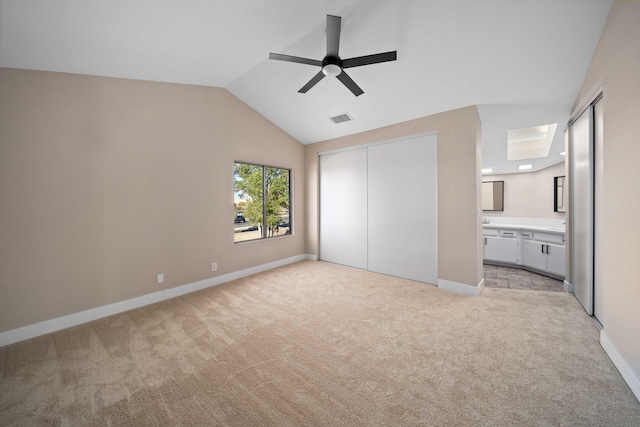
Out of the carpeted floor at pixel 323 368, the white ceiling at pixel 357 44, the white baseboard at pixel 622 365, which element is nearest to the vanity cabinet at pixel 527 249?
the carpeted floor at pixel 323 368

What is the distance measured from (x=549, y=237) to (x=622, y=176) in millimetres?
3386

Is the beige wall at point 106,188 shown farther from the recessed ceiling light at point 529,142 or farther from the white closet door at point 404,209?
the recessed ceiling light at point 529,142

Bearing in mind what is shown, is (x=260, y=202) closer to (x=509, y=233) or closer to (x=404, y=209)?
(x=404, y=209)

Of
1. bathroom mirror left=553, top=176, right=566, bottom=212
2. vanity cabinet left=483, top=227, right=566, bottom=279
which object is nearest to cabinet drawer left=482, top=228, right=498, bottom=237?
vanity cabinet left=483, top=227, right=566, bottom=279

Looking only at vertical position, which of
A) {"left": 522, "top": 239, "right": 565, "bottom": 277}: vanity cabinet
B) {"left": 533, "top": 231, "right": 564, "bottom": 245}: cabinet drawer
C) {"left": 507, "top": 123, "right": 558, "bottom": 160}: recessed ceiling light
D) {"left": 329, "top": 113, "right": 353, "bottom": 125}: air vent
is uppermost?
{"left": 329, "top": 113, "right": 353, "bottom": 125}: air vent

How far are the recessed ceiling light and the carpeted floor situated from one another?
296 cm

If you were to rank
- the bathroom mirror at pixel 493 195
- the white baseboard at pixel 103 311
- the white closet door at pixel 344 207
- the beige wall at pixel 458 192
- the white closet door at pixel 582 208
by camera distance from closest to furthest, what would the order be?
the white baseboard at pixel 103 311
the white closet door at pixel 582 208
the beige wall at pixel 458 192
the white closet door at pixel 344 207
the bathroom mirror at pixel 493 195

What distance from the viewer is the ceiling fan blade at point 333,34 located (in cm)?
220

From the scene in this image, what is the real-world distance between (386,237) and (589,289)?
102 inches

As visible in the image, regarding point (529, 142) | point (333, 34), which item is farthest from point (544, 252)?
point (333, 34)

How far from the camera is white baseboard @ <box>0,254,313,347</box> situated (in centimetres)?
241

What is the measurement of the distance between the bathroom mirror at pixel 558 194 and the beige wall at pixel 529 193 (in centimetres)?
8

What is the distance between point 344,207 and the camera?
512 centimetres

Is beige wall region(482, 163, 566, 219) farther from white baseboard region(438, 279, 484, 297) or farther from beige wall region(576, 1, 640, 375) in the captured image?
beige wall region(576, 1, 640, 375)
